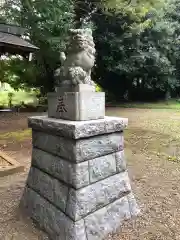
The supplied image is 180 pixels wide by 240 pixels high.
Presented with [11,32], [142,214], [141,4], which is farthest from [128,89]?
[142,214]

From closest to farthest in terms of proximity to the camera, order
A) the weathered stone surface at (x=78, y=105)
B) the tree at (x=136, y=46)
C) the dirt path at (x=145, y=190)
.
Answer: the weathered stone surface at (x=78, y=105)
the dirt path at (x=145, y=190)
the tree at (x=136, y=46)

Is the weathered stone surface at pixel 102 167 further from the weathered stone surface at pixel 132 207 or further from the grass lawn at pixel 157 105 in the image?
the grass lawn at pixel 157 105

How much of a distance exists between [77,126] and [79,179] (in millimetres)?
480

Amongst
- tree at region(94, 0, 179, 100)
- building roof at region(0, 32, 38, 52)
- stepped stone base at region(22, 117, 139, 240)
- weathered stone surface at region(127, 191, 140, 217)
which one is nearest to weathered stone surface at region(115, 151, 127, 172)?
stepped stone base at region(22, 117, 139, 240)

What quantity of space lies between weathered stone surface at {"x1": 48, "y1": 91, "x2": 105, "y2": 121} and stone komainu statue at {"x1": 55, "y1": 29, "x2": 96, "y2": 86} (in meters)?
0.13

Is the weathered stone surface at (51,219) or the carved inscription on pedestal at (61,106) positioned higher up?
the carved inscription on pedestal at (61,106)

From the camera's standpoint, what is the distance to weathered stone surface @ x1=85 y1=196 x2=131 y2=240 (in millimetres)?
2432

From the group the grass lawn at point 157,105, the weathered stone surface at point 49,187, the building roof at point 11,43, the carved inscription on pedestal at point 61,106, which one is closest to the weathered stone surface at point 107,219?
the weathered stone surface at point 49,187

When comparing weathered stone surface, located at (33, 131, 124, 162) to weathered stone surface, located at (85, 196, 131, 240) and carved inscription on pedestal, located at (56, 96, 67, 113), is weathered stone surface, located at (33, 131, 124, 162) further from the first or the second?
weathered stone surface, located at (85, 196, 131, 240)

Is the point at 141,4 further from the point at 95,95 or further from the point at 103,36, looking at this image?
the point at 95,95

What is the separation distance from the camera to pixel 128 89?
642 inches

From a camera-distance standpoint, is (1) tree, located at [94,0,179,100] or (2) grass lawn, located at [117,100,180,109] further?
(2) grass lawn, located at [117,100,180,109]

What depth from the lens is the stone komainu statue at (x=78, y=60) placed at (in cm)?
246

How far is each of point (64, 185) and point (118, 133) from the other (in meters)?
0.74
